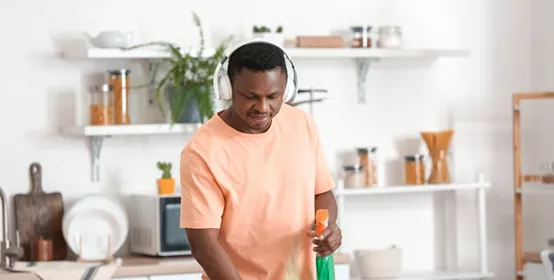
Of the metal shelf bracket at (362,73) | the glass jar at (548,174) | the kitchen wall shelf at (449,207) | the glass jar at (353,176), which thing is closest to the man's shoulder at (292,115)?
the kitchen wall shelf at (449,207)

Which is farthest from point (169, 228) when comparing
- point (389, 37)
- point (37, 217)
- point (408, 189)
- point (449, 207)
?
point (449, 207)

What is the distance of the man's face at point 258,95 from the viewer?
220 centimetres

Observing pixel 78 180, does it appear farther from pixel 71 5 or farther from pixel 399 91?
pixel 399 91

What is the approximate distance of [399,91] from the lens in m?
4.84

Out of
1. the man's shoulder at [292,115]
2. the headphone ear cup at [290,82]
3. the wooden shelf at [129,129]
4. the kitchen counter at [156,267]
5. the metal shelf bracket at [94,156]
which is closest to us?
the headphone ear cup at [290,82]

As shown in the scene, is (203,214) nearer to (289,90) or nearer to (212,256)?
(212,256)

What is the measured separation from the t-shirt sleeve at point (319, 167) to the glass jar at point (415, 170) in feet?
7.46

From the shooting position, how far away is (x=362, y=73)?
15.5 ft

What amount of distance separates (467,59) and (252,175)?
112 inches

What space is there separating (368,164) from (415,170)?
0.76 ft

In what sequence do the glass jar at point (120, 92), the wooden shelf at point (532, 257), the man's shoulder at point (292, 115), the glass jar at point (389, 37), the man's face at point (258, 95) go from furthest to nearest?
the glass jar at point (389, 37), the wooden shelf at point (532, 257), the glass jar at point (120, 92), the man's shoulder at point (292, 115), the man's face at point (258, 95)

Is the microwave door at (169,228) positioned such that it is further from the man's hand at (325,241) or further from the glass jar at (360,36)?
the man's hand at (325,241)

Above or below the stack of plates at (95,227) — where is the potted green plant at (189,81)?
above

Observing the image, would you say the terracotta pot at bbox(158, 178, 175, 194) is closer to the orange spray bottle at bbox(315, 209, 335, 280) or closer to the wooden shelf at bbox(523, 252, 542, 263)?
the wooden shelf at bbox(523, 252, 542, 263)
